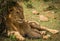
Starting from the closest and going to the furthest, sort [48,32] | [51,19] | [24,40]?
[24,40], [48,32], [51,19]

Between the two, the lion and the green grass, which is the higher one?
the lion

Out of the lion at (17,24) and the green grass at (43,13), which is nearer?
the lion at (17,24)

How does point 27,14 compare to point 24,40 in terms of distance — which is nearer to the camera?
point 24,40

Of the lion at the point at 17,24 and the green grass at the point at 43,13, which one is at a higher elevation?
the lion at the point at 17,24

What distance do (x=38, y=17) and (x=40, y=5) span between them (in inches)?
73.8

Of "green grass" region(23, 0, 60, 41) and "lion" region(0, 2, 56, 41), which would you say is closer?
"lion" region(0, 2, 56, 41)

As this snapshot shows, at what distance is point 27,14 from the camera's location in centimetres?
946

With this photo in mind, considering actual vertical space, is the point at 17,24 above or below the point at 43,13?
above

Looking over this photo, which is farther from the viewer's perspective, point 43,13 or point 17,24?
point 43,13

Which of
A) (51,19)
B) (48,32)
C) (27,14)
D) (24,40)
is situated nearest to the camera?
(24,40)

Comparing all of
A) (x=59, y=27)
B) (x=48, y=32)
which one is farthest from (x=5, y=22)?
(x=59, y=27)

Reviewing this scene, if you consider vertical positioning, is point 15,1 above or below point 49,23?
above

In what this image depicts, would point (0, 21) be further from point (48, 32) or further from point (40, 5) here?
point (40, 5)

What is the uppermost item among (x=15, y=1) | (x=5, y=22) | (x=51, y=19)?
(x=15, y=1)
